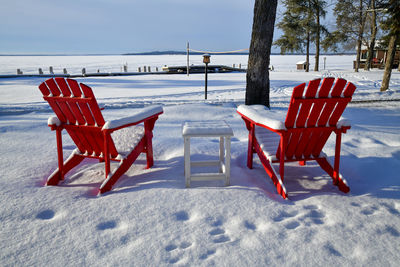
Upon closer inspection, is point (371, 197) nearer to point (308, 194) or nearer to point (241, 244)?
point (308, 194)

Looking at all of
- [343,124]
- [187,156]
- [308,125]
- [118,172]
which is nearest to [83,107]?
[118,172]

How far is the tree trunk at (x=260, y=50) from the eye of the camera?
471 centimetres

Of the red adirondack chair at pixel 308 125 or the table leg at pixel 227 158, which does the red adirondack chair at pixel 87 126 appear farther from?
the red adirondack chair at pixel 308 125

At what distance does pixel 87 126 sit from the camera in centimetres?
274

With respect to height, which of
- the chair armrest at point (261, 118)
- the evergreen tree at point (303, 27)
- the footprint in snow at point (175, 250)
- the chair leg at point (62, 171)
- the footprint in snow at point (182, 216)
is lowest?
the footprint in snow at point (175, 250)

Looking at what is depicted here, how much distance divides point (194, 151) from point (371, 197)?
200 centimetres

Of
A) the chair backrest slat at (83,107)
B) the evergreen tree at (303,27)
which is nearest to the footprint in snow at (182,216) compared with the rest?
the chair backrest slat at (83,107)

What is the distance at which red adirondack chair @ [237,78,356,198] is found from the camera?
247cm

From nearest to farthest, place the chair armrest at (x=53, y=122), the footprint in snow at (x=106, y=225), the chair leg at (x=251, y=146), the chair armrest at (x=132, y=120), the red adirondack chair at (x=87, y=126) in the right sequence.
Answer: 1. the footprint in snow at (x=106, y=225)
2. the chair armrest at (x=132, y=120)
3. the red adirondack chair at (x=87, y=126)
4. the chair armrest at (x=53, y=122)
5. the chair leg at (x=251, y=146)

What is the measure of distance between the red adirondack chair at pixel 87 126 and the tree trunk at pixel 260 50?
246cm

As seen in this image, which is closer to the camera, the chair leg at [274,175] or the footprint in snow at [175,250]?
the footprint in snow at [175,250]

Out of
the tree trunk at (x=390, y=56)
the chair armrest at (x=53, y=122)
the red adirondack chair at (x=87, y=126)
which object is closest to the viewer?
the red adirondack chair at (x=87, y=126)

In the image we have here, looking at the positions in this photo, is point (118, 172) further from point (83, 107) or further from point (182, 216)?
point (182, 216)

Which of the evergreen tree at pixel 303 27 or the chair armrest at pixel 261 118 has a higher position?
the evergreen tree at pixel 303 27
